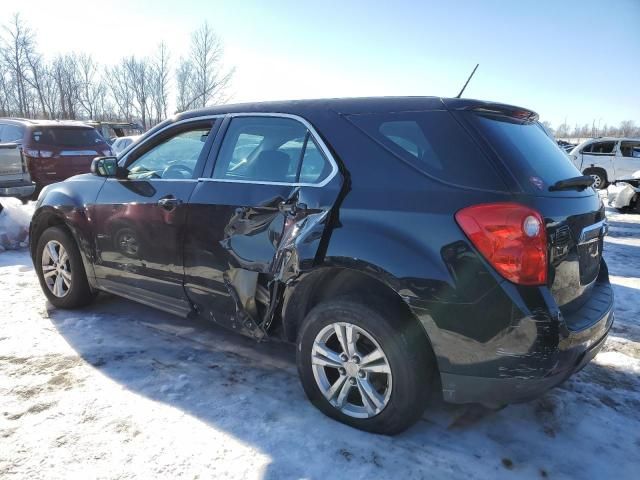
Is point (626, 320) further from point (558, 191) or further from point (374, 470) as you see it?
point (374, 470)

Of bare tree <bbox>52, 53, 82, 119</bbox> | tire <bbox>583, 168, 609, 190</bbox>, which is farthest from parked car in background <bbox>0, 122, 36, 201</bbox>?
bare tree <bbox>52, 53, 82, 119</bbox>

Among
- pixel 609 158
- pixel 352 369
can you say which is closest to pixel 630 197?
pixel 609 158

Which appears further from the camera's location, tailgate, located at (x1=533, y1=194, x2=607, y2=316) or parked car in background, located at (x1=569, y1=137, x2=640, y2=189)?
parked car in background, located at (x1=569, y1=137, x2=640, y2=189)

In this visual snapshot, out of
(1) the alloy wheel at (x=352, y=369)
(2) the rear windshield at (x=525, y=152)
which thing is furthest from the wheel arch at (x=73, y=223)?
(2) the rear windshield at (x=525, y=152)

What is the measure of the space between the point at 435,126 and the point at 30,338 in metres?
3.40

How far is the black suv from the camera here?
2.13 meters

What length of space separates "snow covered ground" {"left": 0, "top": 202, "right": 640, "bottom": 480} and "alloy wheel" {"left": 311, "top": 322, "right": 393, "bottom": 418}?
153mm

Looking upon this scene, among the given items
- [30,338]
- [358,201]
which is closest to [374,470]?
[358,201]

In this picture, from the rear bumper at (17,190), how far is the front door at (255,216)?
6941mm

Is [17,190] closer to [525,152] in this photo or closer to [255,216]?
[255,216]

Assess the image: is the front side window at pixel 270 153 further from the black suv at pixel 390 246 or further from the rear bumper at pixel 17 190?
the rear bumper at pixel 17 190

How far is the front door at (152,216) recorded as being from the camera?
3324 mm

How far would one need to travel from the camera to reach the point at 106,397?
2912 millimetres

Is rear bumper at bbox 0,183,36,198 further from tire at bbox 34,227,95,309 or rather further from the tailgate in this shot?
the tailgate
